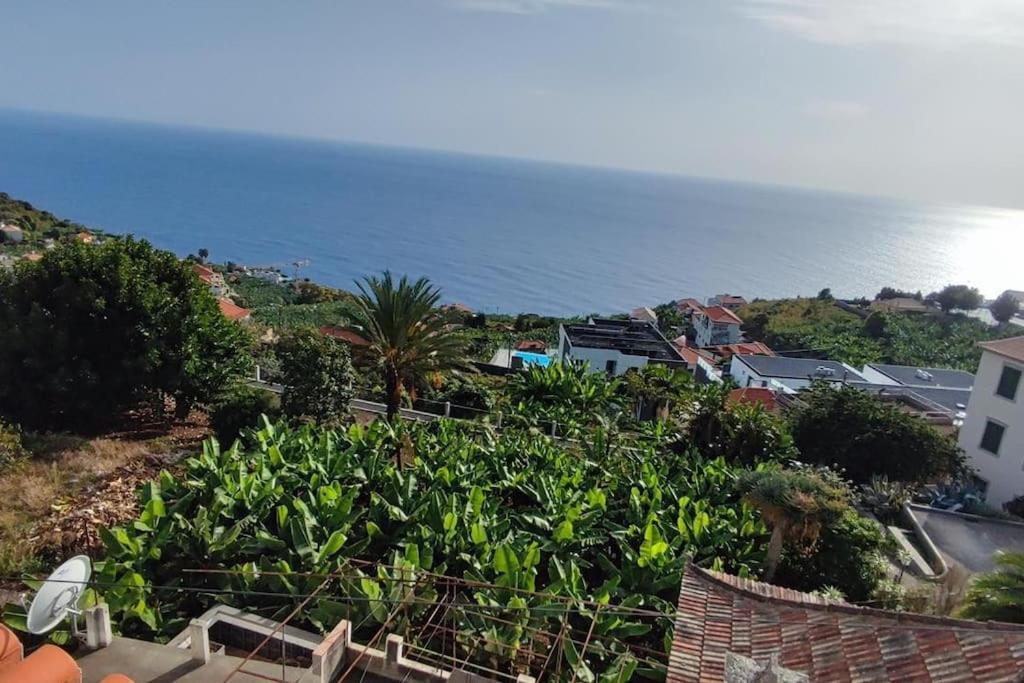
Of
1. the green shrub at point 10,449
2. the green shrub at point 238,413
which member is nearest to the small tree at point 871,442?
the green shrub at point 238,413

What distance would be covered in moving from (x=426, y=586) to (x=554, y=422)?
11.7 m

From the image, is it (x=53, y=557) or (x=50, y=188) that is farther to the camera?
(x=50, y=188)

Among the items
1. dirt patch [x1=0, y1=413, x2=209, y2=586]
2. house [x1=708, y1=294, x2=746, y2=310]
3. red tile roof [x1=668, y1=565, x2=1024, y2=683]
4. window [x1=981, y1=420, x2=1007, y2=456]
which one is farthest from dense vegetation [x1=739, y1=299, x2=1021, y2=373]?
red tile roof [x1=668, y1=565, x2=1024, y2=683]

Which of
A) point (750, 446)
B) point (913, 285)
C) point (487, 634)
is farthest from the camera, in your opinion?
point (913, 285)

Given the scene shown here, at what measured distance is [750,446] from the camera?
17.6 metres

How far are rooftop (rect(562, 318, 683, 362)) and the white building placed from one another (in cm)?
1586

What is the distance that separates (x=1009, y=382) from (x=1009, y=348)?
1.18 metres

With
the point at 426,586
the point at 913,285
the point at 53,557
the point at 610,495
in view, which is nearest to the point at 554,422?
the point at 610,495

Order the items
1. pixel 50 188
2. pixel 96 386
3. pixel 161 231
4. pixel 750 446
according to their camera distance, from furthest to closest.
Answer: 1. pixel 50 188
2. pixel 161 231
3. pixel 750 446
4. pixel 96 386

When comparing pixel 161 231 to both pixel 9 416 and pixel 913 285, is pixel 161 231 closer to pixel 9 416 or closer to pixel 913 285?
pixel 9 416

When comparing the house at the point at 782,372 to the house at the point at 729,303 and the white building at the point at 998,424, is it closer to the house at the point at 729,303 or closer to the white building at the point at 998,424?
the white building at the point at 998,424

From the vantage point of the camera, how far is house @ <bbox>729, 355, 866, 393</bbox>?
3712cm

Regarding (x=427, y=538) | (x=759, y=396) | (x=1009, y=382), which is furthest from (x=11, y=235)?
(x=1009, y=382)

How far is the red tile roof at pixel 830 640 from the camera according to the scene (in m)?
4.39
